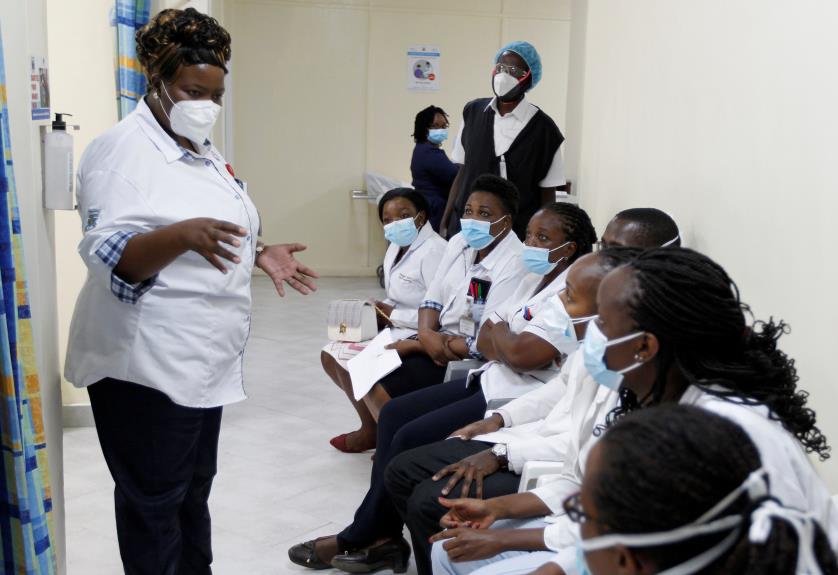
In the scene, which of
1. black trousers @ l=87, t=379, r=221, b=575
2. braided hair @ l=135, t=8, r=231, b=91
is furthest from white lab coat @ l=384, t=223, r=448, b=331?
braided hair @ l=135, t=8, r=231, b=91

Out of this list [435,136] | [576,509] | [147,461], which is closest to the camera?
[576,509]

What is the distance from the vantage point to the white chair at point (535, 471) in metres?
2.24

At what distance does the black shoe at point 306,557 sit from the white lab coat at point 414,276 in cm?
110

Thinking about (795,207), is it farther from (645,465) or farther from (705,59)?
(645,465)

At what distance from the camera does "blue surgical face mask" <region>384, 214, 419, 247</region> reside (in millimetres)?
3850

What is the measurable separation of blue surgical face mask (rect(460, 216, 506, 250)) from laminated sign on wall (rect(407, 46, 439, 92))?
16.4 feet

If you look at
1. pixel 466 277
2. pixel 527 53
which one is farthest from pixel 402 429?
pixel 527 53

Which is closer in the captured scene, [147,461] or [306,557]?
[147,461]

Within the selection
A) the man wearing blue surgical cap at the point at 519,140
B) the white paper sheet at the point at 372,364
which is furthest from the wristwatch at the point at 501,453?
the man wearing blue surgical cap at the point at 519,140

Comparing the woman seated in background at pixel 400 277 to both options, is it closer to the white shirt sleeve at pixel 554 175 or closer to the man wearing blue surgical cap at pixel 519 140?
the man wearing blue surgical cap at pixel 519 140

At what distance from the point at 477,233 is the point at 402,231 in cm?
57

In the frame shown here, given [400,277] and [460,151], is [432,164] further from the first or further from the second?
[400,277]

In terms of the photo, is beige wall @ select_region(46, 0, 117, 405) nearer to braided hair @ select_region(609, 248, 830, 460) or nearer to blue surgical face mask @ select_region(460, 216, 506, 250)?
blue surgical face mask @ select_region(460, 216, 506, 250)

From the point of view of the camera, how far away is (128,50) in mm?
3771
